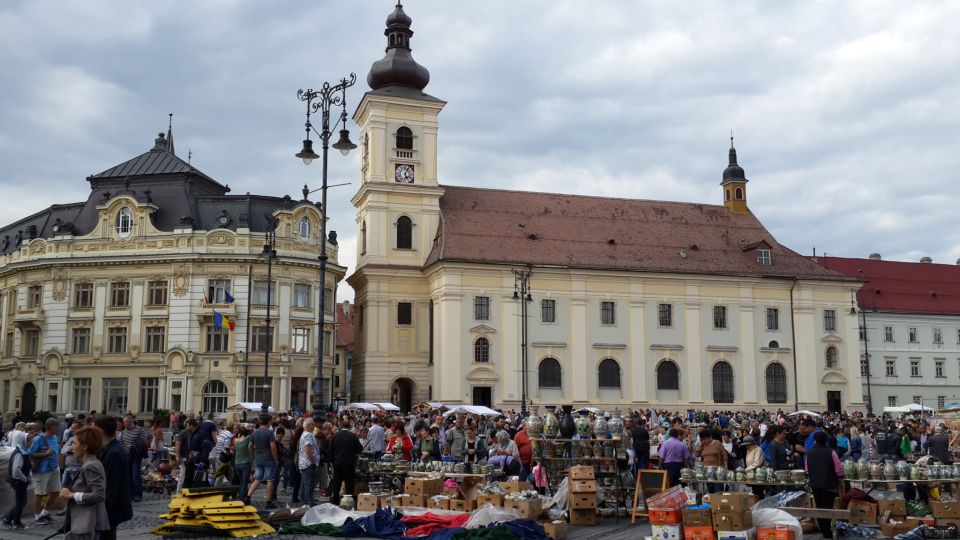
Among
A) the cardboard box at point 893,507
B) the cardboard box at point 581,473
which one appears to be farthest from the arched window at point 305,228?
the cardboard box at point 893,507

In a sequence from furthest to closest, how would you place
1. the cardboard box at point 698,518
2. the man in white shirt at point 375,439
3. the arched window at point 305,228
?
the arched window at point 305,228
the man in white shirt at point 375,439
the cardboard box at point 698,518

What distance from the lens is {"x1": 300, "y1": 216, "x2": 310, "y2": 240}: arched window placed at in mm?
52156

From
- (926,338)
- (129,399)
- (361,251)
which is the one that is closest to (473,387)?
(361,251)

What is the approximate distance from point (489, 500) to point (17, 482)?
25.3 ft

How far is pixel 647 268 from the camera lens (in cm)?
5550

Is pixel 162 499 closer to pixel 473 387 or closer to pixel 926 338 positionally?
pixel 473 387

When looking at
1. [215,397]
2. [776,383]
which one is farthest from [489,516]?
[776,383]

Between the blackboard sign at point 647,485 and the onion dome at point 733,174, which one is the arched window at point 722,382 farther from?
the blackboard sign at point 647,485

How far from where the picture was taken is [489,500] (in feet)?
51.2

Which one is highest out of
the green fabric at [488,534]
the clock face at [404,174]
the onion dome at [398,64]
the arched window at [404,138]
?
the onion dome at [398,64]

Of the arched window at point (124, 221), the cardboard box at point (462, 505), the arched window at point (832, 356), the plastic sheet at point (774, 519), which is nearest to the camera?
the plastic sheet at point (774, 519)

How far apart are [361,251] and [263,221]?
→ 7.16 m

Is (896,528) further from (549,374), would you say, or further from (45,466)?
(549,374)

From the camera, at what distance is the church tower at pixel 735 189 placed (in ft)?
212
